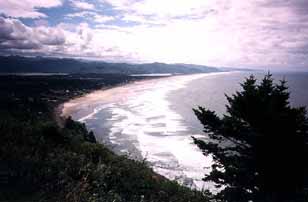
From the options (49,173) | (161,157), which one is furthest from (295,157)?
(161,157)

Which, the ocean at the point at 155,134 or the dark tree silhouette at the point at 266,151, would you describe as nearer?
the dark tree silhouette at the point at 266,151

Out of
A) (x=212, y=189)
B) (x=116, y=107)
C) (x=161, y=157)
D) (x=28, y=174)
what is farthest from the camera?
(x=116, y=107)

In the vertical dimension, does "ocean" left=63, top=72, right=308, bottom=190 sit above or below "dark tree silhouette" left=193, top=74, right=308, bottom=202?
below

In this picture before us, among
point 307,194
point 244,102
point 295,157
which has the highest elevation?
point 244,102

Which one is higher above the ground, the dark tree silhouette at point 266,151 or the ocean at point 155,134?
the dark tree silhouette at point 266,151

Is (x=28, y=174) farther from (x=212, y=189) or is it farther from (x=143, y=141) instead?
(x=143, y=141)

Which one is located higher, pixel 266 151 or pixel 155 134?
pixel 266 151

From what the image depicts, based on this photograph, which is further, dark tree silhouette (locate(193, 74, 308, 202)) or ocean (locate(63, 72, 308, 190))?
ocean (locate(63, 72, 308, 190))

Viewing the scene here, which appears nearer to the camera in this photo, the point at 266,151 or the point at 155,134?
the point at 266,151
